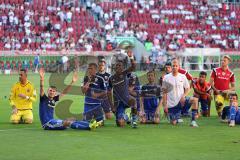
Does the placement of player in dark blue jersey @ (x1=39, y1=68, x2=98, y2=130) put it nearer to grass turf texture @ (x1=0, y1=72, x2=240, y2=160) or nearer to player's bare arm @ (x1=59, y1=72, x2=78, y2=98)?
player's bare arm @ (x1=59, y1=72, x2=78, y2=98)

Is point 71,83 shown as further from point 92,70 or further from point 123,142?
point 123,142

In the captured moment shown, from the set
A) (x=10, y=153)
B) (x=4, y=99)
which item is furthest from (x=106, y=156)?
(x=4, y=99)

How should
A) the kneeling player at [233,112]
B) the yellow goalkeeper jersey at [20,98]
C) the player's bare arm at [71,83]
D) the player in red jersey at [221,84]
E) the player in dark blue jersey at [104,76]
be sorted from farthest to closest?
the player in red jersey at [221,84] → the yellow goalkeeper jersey at [20,98] → the player in dark blue jersey at [104,76] → the kneeling player at [233,112] → the player's bare arm at [71,83]

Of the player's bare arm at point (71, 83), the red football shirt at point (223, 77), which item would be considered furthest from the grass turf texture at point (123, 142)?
the red football shirt at point (223, 77)

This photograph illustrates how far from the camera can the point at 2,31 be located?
46.2 meters

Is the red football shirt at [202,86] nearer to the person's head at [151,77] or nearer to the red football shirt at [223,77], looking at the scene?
the red football shirt at [223,77]

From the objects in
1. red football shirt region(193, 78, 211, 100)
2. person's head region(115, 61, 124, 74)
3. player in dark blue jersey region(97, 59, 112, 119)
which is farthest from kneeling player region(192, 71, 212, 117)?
person's head region(115, 61, 124, 74)

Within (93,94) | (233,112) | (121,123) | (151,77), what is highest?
(151,77)

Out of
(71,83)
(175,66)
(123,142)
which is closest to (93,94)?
(71,83)

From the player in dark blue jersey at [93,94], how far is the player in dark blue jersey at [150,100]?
1023mm

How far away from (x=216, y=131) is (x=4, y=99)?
426 inches

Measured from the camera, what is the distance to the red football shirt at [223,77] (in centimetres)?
1786

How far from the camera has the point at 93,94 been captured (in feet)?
52.5

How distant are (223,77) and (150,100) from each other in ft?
7.62
